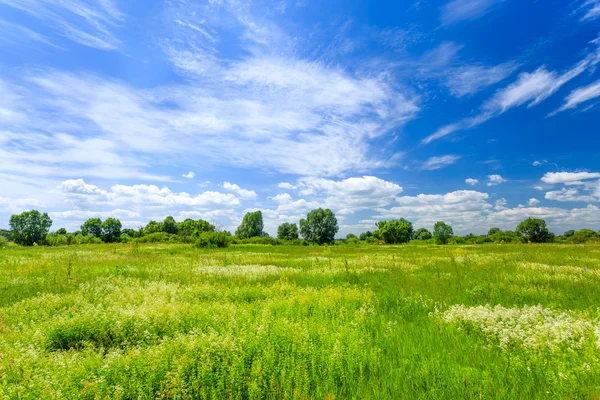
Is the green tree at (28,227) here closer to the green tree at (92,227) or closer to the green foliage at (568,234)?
the green tree at (92,227)

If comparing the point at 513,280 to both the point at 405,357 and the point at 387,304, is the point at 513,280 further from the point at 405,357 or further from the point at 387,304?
the point at 405,357

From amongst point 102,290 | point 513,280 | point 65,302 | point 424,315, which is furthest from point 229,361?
point 513,280

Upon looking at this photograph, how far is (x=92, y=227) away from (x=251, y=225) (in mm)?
75270

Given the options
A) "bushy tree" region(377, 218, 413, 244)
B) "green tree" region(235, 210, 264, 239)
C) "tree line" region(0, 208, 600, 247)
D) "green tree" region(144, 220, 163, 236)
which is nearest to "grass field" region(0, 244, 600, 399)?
"tree line" region(0, 208, 600, 247)

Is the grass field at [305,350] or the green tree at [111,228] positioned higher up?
the green tree at [111,228]

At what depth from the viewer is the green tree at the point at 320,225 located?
144m

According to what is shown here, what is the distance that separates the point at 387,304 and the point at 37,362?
24.6ft

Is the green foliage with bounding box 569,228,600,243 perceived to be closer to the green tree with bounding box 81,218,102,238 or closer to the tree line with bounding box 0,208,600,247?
the tree line with bounding box 0,208,600,247

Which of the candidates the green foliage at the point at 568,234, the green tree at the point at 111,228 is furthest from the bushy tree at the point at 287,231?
the green foliage at the point at 568,234

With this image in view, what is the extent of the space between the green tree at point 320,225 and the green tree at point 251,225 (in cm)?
2266

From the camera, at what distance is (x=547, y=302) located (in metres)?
8.61

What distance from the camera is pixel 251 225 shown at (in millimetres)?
153250

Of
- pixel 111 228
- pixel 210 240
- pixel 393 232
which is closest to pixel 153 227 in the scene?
pixel 111 228

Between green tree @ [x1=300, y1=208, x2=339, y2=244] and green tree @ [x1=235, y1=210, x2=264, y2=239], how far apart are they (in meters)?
22.7
